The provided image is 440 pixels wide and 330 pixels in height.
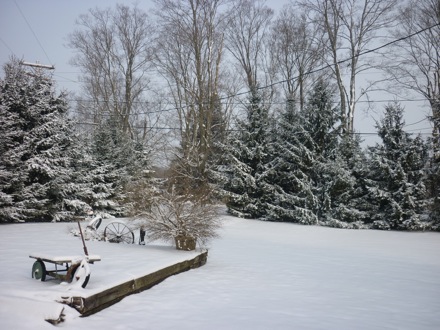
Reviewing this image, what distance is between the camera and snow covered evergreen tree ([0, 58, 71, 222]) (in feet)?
47.7

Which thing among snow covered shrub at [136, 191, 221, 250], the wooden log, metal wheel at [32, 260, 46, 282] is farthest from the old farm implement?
snow covered shrub at [136, 191, 221, 250]

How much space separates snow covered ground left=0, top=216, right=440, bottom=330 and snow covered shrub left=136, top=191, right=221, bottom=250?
1.47ft

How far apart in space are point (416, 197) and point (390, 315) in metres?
13.0

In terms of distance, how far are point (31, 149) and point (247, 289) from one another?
12.3 m

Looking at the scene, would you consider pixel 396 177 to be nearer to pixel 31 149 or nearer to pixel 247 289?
pixel 247 289

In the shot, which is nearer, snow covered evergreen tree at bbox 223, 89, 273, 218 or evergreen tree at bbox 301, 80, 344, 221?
evergreen tree at bbox 301, 80, 344, 221

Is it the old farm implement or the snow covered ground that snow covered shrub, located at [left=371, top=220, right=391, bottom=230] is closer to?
the snow covered ground

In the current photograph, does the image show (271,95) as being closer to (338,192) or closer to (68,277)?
(338,192)

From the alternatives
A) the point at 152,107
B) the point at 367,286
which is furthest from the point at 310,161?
the point at 152,107

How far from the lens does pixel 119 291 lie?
225 inches

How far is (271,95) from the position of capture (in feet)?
94.8

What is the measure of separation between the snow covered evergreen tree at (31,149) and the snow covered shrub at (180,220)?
734 centimetres

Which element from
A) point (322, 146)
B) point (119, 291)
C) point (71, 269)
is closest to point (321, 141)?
point (322, 146)

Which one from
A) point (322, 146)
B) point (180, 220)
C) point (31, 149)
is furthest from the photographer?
point (322, 146)
